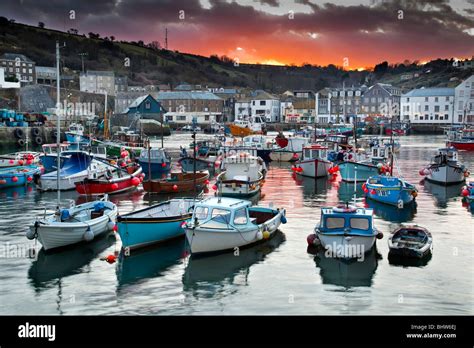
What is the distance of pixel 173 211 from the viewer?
25188mm

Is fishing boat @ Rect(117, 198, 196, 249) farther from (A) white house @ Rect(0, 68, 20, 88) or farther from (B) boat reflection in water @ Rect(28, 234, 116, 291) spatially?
(A) white house @ Rect(0, 68, 20, 88)

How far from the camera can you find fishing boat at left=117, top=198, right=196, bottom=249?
2169cm

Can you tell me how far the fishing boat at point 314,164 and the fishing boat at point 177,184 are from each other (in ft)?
34.1

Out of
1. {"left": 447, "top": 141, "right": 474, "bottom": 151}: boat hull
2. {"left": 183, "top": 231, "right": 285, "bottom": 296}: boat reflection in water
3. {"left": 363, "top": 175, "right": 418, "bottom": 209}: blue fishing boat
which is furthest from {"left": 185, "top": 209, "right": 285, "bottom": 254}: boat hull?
{"left": 447, "top": 141, "right": 474, "bottom": 151}: boat hull

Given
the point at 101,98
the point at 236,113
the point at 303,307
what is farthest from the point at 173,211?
the point at 236,113

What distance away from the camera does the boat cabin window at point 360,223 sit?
69.6ft

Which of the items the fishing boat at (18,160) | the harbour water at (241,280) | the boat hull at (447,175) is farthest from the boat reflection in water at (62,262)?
the boat hull at (447,175)

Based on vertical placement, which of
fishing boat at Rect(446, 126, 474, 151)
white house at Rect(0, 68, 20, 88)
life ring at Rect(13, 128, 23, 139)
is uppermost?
white house at Rect(0, 68, 20, 88)

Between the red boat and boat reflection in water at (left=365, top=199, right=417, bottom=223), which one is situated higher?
the red boat

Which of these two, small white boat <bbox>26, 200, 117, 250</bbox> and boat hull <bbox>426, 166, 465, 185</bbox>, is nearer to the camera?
small white boat <bbox>26, 200, 117, 250</bbox>

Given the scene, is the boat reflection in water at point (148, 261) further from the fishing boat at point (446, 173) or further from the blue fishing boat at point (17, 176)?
the fishing boat at point (446, 173)

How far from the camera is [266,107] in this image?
142375mm

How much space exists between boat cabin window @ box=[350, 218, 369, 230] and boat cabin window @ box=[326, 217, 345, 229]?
39cm

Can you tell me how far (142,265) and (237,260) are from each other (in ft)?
11.8
